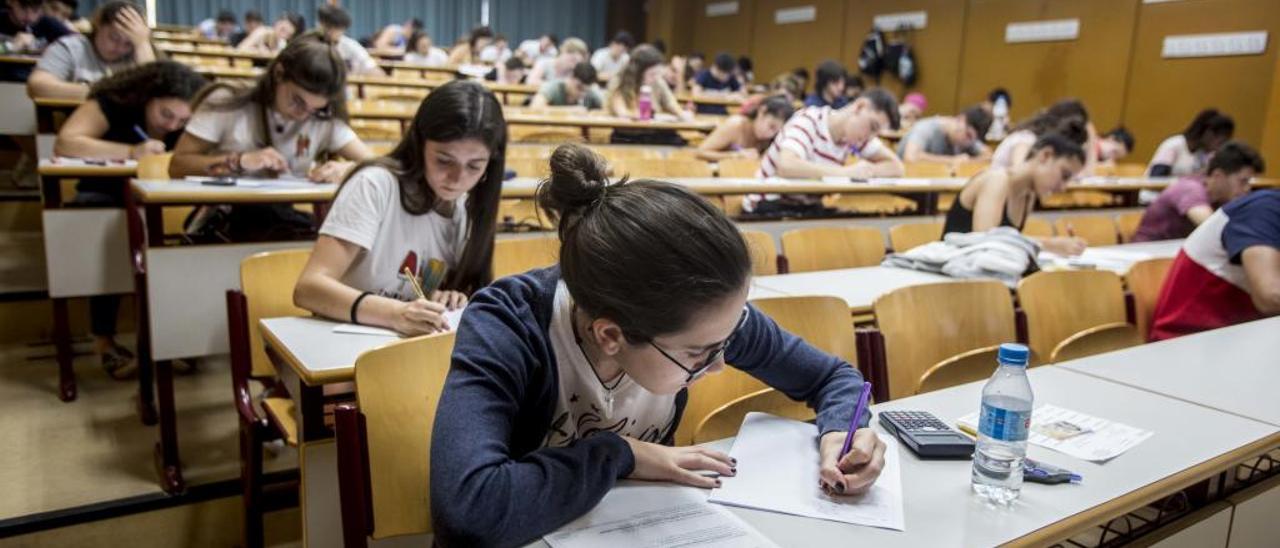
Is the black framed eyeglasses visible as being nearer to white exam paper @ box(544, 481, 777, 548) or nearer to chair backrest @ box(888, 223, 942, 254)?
white exam paper @ box(544, 481, 777, 548)

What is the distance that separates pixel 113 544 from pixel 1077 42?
9.58 meters

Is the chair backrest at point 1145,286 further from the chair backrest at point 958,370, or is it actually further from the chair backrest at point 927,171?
the chair backrest at point 927,171

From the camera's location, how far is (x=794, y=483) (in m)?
1.16

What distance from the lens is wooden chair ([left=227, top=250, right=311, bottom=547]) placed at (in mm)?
1958

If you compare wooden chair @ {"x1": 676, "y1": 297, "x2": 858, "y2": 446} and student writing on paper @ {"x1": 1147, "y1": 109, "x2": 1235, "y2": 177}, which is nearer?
A: wooden chair @ {"x1": 676, "y1": 297, "x2": 858, "y2": 446}

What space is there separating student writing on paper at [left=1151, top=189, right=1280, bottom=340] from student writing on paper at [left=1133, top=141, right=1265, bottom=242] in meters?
1.93

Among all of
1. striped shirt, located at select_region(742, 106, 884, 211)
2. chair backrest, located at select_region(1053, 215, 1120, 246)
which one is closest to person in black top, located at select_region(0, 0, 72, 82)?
striped shirt, located at select_region(742, 106, 884, 211)

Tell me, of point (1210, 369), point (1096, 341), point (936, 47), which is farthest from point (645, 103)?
point (936, 47)

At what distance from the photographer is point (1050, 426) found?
4.72 ft

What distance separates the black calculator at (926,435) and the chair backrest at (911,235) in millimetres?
1967

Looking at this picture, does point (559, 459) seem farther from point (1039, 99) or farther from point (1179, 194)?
point (1039, 99)

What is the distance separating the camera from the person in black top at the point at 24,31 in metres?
4.34

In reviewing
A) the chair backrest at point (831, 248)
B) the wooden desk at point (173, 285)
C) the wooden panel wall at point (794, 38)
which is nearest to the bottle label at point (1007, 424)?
the chair backrest at point (831, 248)

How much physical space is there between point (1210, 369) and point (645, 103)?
4.65 m
